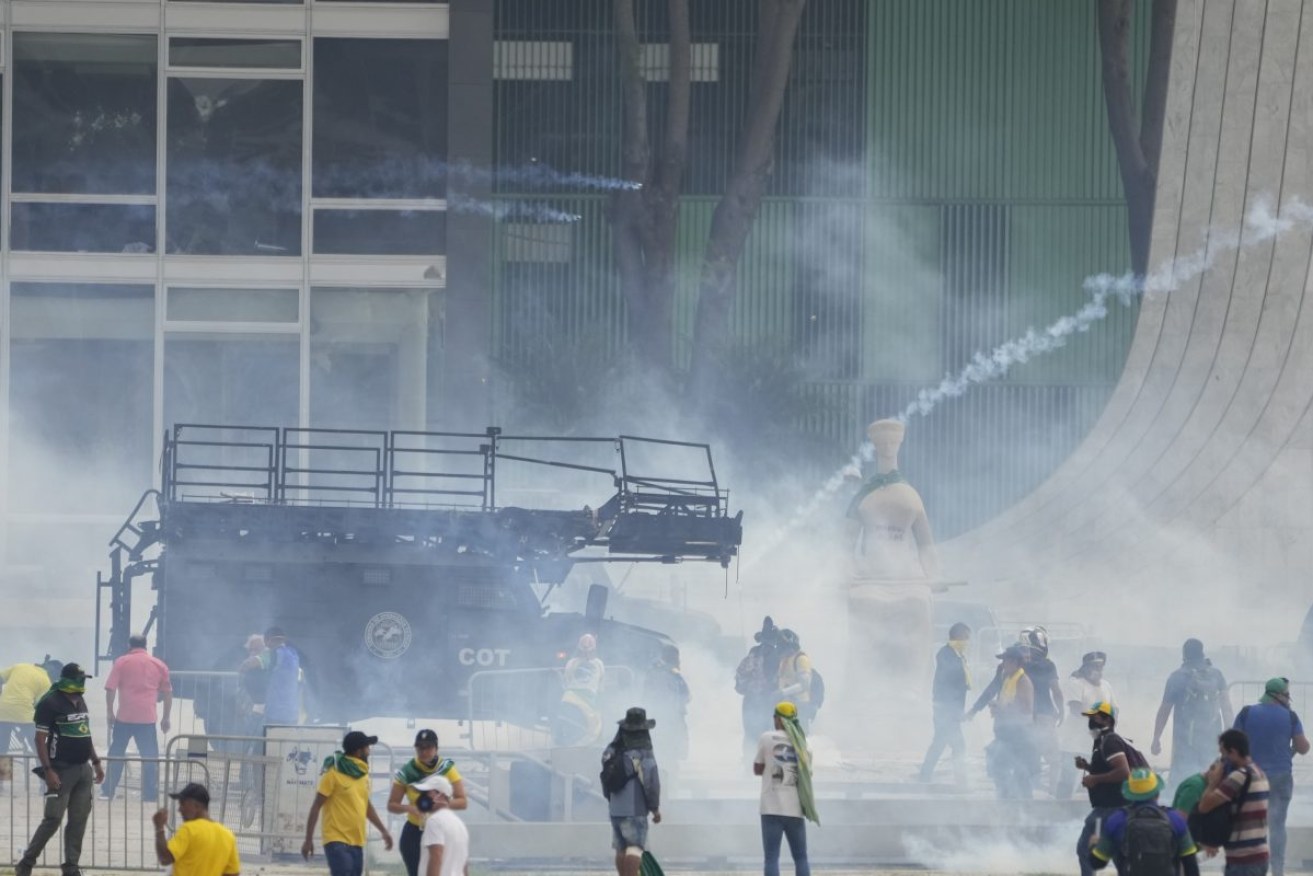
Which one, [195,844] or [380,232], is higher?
[380,232]

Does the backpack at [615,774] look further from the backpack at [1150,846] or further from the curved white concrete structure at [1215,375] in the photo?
the curved white concrete structure at [1215,375]

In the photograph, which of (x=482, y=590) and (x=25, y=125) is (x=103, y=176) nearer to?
(x=25, y=125)

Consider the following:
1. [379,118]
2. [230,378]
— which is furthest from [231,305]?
→ [379,118]

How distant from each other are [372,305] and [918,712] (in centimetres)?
1349

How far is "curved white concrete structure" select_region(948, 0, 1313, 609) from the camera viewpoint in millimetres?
29672

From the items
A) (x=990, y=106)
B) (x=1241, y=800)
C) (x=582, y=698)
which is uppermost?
(x=990, y=106)

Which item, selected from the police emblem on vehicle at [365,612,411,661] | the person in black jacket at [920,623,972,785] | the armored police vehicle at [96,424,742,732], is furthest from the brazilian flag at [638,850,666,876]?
the police emblem on vehicle at [365,612,411,661]

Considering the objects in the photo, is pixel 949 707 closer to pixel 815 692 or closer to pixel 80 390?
pixel 815 692

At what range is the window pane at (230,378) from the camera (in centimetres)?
3102

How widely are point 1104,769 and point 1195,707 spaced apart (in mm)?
5234

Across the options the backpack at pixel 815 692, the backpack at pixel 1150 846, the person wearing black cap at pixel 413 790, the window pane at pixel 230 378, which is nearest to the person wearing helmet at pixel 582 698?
the backpack at pixel 815 692

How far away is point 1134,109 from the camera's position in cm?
3111

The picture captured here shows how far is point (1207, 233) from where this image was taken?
3025 cm

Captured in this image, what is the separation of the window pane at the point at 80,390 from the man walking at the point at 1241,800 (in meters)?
22.9
